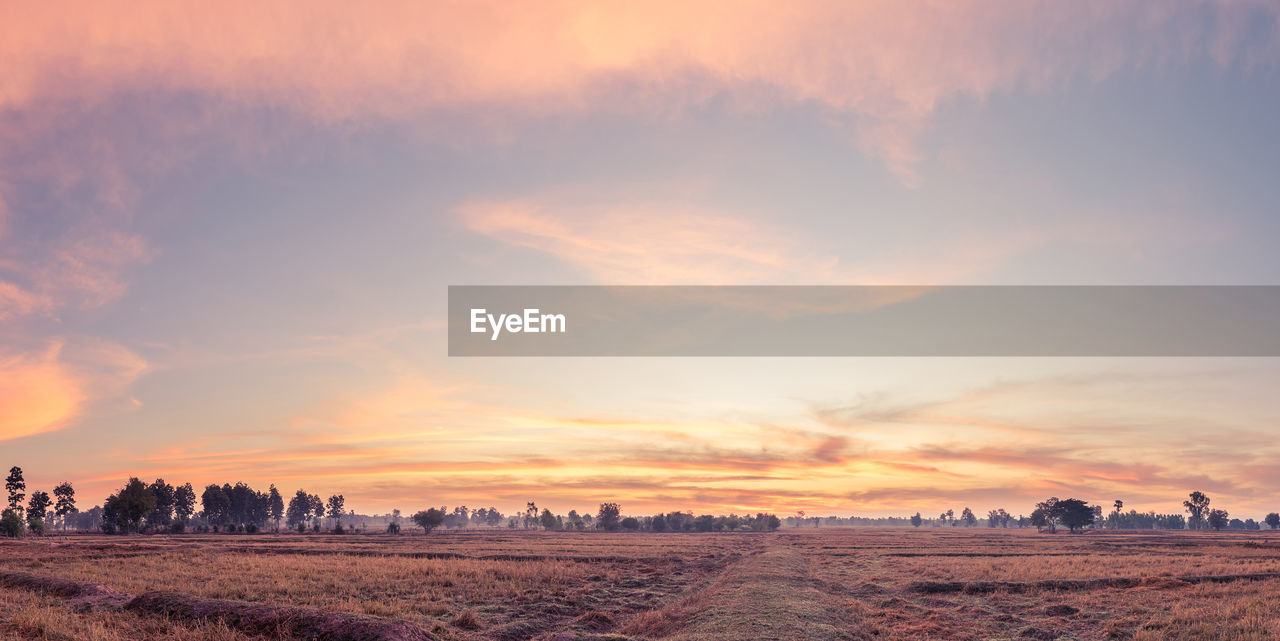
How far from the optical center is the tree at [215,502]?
179 m

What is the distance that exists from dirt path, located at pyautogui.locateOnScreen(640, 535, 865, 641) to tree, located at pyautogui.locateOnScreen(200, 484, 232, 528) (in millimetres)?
182321

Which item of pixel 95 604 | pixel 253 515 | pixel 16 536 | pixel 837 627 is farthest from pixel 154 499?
pixel 837 627

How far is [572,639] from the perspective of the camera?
23.3 metres

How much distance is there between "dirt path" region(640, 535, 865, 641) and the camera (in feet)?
82.1

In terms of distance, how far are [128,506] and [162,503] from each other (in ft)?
113

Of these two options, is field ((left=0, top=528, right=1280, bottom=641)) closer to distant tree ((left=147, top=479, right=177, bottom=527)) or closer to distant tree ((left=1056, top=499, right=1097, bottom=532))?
distant tree ((left=147, top=479, right=177, bottom=527))

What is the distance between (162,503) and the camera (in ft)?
552

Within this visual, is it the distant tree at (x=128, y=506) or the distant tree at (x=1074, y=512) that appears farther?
the distant tree at (x=1074, y=512)

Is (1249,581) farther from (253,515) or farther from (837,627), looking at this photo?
(253,515)

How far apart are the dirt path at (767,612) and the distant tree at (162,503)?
179 m

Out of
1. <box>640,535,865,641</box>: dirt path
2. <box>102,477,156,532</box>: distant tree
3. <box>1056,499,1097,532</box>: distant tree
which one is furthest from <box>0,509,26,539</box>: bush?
<box>1056,499,1097,532</box>: distant tree

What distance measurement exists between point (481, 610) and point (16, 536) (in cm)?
13059

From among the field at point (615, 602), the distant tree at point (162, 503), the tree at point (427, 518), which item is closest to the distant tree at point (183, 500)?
the distant tree at point (162, 503)

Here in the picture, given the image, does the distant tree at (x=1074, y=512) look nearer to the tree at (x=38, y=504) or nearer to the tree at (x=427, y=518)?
the tree at (x=427, y=518)
